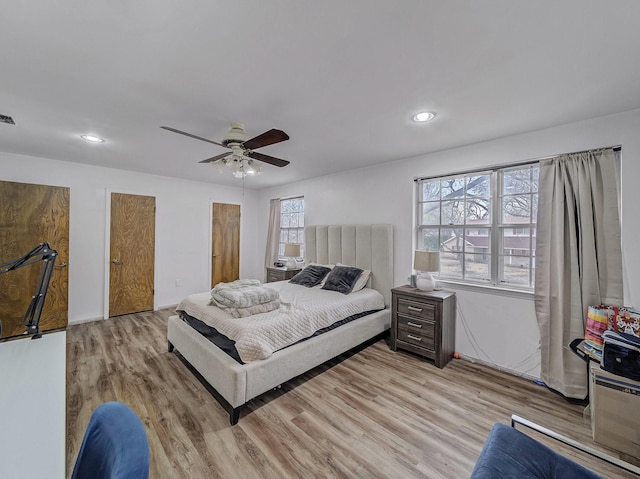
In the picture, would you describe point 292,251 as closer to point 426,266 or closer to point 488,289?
point 426,266

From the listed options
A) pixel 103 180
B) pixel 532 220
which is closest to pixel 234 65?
pixel 532 220

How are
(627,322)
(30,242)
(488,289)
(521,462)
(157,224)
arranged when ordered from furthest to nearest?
(157,224), (30,242), (488,289), (627,322), (521,462)

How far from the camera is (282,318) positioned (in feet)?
7.98

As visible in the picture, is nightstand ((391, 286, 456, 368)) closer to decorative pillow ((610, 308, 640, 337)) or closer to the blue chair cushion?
decorative pillow ((610, 308, 640, 337))

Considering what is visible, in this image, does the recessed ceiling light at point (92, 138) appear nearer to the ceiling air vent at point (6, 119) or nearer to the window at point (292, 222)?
the ceiling air vent at point (6, 119)

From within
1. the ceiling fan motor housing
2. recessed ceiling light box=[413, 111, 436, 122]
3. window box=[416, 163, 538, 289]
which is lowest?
window box=[416, 163, 538, 289]

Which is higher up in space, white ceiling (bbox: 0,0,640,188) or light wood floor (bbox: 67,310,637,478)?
white ceiling (bbox: 0,0,640,188)

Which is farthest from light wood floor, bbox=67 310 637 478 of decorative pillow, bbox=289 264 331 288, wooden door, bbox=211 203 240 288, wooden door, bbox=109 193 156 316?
wooden door, bbox=211 203 240 288

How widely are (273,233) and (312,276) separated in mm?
2053

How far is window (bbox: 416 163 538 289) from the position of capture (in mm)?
2779

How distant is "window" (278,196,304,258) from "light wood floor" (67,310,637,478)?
282cm

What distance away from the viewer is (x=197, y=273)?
529 centimetres

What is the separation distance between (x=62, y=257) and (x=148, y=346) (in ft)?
6.62

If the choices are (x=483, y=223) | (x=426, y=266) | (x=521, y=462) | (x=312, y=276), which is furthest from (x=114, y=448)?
(x=483, y=223)
